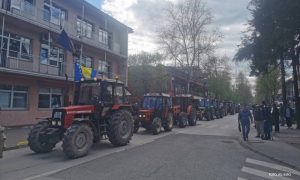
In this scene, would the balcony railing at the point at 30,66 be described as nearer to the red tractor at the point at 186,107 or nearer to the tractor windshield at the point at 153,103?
the tractor windshield at the point at 153,103

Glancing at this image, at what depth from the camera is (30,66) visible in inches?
786

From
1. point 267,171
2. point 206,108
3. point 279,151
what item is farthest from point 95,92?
point 206,108

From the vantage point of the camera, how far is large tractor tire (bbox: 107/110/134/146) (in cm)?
1116

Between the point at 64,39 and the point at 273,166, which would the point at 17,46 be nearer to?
the point at 64,39

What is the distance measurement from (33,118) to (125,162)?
1398 centimetres

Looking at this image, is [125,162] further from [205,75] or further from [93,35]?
[205,75]

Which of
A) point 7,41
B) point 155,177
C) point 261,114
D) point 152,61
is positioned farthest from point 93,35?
point 152,61

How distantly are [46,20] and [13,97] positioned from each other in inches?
261

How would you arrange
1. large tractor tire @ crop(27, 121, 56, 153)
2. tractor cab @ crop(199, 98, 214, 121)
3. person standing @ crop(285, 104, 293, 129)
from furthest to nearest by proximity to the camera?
tractor cab @ crop(199, 98, 214, 121)
person standing @ crop(285, 104, 293, 129)
large tractor tire @ crop(27, 121, 56, 153)

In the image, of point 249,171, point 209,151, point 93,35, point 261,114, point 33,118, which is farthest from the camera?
point 93,35

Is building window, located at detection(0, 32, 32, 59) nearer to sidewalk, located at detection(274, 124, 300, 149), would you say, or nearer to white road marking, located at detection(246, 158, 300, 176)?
white road marking, located at detection(246, 158, 300, 176)

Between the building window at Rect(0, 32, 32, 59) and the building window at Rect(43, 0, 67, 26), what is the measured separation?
294 cm

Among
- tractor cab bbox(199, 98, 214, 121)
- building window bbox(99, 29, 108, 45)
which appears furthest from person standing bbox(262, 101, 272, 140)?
building window bbox(99, 29, 108, 45)

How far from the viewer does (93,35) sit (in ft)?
90.5
